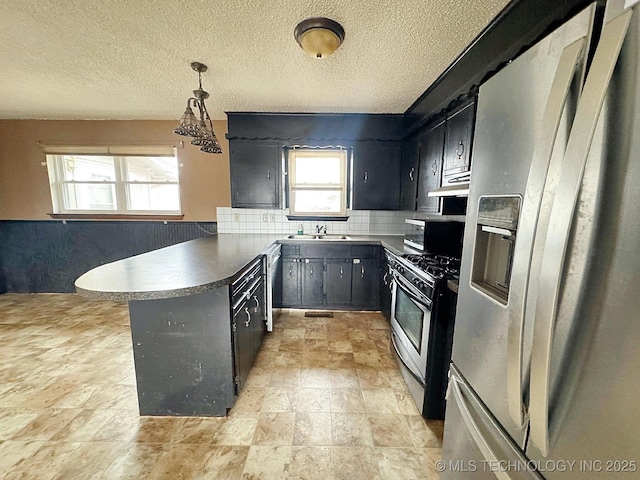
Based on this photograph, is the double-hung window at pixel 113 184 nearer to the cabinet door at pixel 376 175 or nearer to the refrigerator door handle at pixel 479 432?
the cabinet door at pixel 376 175

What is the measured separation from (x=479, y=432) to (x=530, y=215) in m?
0.70

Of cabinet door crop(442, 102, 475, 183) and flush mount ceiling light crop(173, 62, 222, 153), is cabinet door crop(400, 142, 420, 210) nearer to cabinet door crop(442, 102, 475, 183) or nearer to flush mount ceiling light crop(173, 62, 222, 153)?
cabinet door crop(442, 102, 475, 183)

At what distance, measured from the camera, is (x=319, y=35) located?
1587 mm

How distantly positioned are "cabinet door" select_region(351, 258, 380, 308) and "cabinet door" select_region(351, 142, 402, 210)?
2.51ft

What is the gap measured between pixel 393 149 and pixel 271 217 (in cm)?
187

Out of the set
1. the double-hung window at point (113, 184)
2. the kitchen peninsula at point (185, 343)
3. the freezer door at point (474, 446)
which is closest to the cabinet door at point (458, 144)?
the freezer door at point (474, 446)

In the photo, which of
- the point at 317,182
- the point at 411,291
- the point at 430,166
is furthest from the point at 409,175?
the point at 411,291

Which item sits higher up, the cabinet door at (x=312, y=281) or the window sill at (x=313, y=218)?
the window sill at (x=313, y=218)

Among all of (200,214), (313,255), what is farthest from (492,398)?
(200,214)

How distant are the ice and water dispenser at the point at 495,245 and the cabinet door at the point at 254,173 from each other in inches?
108

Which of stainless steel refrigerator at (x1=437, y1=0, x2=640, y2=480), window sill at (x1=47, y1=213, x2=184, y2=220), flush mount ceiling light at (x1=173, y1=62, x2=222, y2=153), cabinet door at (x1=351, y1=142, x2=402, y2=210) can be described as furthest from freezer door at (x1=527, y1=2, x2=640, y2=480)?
window sill at (x1=47, y1=213, x2=184, y2=220)

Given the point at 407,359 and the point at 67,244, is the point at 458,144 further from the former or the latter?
the point at 67,244

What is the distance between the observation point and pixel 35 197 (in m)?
3.69

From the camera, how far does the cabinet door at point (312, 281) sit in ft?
10.6
